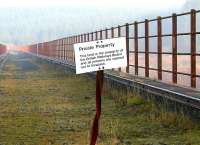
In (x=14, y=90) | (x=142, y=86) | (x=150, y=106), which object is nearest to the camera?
(x=150, y=106)

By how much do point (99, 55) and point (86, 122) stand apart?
4.17 meters

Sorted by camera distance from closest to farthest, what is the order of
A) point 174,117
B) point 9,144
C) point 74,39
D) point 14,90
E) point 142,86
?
point 9,144
point 174,117
point 142,86
point 14,90
point 74,39

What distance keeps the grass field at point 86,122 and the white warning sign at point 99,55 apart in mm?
1665

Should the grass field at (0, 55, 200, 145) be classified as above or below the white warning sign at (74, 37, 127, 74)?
below

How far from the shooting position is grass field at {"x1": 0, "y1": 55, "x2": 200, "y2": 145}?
983cm

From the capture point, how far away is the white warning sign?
802cm

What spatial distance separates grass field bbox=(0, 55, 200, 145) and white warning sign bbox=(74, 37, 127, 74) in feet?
5.46

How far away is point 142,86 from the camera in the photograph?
15.2m

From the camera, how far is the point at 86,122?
12102 mm

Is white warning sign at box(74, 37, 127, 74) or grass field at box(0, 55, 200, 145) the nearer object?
white warning sign at box(74, 37, 127, 74)

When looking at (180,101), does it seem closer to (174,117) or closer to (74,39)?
(174,117)

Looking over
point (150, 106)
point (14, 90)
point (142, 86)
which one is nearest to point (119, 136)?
point (150, 106)

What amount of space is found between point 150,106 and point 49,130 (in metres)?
3.18

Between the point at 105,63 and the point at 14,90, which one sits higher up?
the point at 105,63
